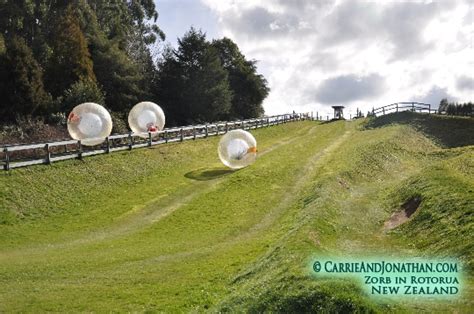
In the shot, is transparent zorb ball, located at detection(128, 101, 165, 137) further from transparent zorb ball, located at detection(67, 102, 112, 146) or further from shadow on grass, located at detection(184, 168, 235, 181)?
shadow on grass, located at detection(184, 168, 235, 181)

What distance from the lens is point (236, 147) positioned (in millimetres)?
30438

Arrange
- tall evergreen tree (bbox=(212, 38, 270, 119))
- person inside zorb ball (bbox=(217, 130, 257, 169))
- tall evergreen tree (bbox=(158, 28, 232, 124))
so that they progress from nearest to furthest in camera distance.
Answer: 1. person inside zorb ball (bbox=(217, 130, 257, 169))
2. tall evergreen tree (bbox=(158, 28, 232, 124))
3. tall evergreen tree (bbox=(212, 38, 270, 119))

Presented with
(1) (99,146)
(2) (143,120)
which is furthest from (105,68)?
(1) (99,146)

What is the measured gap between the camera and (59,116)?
43156mm

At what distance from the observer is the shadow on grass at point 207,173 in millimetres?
30278

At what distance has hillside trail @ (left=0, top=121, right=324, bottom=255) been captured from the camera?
19.4 meters

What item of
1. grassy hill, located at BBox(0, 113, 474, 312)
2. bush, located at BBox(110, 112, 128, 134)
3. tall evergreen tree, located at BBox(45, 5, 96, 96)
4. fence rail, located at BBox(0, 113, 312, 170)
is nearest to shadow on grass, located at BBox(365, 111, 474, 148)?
grassy hill, located at BBox(0, 113, 474, 312)

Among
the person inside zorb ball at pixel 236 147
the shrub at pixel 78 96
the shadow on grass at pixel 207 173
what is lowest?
the shadow on grass at pixel 207 173

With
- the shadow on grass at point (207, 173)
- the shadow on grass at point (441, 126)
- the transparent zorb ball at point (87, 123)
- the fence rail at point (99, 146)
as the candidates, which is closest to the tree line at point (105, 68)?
the fence rail at point (99, 146)

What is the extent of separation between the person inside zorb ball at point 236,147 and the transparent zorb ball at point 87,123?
7452 mm

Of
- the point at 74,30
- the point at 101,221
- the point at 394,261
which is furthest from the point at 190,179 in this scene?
the point at 74,30

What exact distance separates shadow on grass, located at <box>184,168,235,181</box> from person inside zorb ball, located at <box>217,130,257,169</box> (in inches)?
36.6

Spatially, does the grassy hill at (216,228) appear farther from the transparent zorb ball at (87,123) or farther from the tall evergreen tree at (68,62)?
the tall evergreen tree at (68,62)

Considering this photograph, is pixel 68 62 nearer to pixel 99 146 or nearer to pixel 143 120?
pixel 143 120
